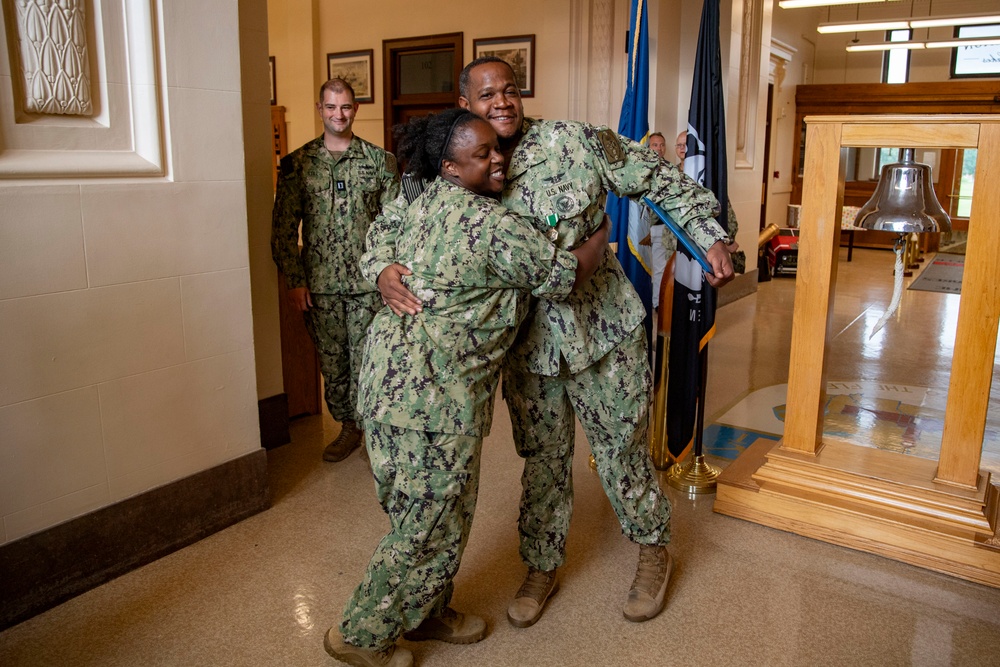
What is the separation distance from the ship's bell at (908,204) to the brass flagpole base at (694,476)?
1239 mm

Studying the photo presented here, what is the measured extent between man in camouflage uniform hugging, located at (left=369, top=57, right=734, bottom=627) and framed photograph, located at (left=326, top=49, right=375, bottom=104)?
6.98 m

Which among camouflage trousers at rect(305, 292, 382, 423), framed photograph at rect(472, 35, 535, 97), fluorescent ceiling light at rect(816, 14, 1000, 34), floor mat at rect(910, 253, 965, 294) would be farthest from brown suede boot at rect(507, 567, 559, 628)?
fluorescent ceiling light at rect(816, 14, 1000, 34)

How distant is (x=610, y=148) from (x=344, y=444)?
2.22 metres

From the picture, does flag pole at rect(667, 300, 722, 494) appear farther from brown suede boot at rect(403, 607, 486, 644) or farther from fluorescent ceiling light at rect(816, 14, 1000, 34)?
fluorescent ceiling light at rect(816, 14, 1000, 34)

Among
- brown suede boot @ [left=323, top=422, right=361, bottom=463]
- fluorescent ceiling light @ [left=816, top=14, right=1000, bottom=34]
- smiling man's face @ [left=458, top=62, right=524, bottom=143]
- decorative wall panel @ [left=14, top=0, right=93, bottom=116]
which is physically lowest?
brown suede boot @ [left=323, top=422, right=361, bottom=463]

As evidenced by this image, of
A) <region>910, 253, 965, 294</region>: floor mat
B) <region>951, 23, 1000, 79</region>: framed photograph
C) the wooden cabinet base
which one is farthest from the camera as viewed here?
<region>951, 23, 1000, 79</region>: framed photograph

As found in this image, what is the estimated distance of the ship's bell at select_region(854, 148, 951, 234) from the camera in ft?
9.37

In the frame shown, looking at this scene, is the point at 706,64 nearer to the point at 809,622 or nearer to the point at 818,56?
the point at 809,622

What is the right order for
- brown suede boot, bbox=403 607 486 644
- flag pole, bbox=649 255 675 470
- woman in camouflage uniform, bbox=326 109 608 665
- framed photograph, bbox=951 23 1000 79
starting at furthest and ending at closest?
framed photograph, bbox=951 23 1000 79
flag pole, bbox=649 255 675 470
brown suede boot, bbox=403 607 486 644
woman in camouflage uniform, bbox=326 109 608 665

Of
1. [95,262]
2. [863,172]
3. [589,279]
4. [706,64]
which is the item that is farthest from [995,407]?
[863,172]

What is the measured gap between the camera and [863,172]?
47.6ft

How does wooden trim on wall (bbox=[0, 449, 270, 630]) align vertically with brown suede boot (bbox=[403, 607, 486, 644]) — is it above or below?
above

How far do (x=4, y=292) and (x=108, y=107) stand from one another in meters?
0.70

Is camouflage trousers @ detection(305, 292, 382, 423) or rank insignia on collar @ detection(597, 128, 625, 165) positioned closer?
rank insignia on collar @ detection(597, 128, 625, 165)
